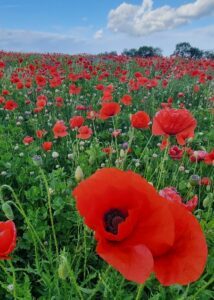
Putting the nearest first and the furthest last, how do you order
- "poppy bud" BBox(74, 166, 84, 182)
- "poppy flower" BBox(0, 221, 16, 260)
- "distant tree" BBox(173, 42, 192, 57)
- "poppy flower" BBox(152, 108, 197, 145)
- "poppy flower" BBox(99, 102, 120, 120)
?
"poppy flower" BBox(0, 221, 16, 260)
"poppy bud" BBox(74, 166, 84, 182)
"poppy flower" BBox(152, 108, 197, 145)
"poppy flower" BBox(99, 102, 120, 120)
"distant tree" BBox(173, 42, 192, 57)

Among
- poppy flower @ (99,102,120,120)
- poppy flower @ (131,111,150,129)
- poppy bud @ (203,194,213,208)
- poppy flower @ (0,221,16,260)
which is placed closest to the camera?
poppy flower @ (0,221,16,260)

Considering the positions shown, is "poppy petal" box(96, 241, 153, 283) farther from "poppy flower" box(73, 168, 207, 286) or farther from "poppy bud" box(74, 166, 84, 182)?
"poppy bud" box(74, 166, 84, 182)

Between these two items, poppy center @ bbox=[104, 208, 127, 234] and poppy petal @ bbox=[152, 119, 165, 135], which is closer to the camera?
poppy center @ bbox=[104, 208, 127, 234]

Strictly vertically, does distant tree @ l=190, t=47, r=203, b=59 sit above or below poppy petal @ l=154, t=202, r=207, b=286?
below

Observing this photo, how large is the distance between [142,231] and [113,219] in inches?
3.8

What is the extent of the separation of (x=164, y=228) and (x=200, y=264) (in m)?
0.11

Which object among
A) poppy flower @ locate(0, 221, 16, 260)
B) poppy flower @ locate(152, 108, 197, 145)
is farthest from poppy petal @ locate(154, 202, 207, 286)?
poppy flower @ locate(152, 108, 197, 145)

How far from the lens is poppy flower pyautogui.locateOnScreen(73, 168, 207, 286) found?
867 millimetres

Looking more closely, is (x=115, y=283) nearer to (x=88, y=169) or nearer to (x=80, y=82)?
(x=88, y=169)

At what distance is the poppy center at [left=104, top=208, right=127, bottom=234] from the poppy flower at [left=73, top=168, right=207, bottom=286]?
39 millimetres

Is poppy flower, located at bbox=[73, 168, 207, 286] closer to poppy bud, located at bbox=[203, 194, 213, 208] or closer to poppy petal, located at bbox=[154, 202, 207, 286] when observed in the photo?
poppy petal, located at bbox=[154, 202, 207, 286]

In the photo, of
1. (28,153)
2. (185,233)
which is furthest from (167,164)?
(185,233)

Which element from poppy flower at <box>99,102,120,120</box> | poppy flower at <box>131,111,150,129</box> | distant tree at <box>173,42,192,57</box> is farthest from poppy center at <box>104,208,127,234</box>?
distant tree at <box>173,42,192,57</box>

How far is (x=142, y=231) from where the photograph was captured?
0.91 metres
